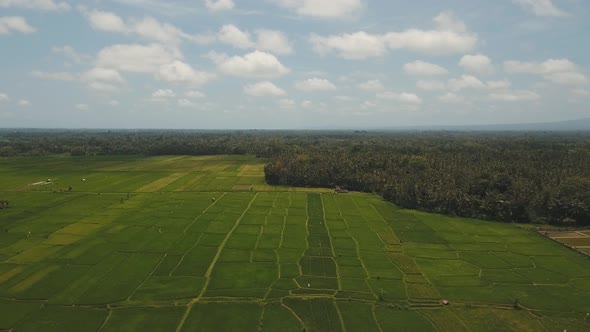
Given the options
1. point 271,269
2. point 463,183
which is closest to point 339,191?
point 463,183

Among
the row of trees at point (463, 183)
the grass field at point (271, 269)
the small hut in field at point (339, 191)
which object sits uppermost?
the row of trees at point (463, 183)

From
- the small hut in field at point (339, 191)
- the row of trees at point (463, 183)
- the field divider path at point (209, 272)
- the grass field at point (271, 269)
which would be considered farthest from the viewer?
the small hut in field at point (339, 191)

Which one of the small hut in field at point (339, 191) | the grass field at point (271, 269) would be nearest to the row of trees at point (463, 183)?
the small hut in field at point (339, 191)

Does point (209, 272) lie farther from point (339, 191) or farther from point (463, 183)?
point (463, 183)

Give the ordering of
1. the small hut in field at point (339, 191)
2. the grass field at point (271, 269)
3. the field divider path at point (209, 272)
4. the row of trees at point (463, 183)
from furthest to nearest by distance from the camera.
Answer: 1. the small hut in field at point (339, 191)
2. the row of trees at point (463, 183)
3. the grass field at point (271, 269)
4. the field divider path at point (209, 272)

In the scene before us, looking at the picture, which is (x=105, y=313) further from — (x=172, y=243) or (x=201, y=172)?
(x=201, y=172)

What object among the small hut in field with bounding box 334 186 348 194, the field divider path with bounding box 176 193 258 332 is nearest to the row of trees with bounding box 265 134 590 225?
the small hut in field with bounding box 334 186 348 194

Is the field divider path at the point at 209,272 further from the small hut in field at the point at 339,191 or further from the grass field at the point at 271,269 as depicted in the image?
the small hut in field at the point at 339,191

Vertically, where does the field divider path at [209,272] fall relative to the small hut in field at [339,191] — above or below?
below

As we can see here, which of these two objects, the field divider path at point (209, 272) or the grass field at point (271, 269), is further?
the grass field at point (271, 269)

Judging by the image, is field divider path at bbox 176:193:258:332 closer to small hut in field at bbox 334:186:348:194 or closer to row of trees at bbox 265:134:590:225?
small hut in field at bbox 334:186:348:194
